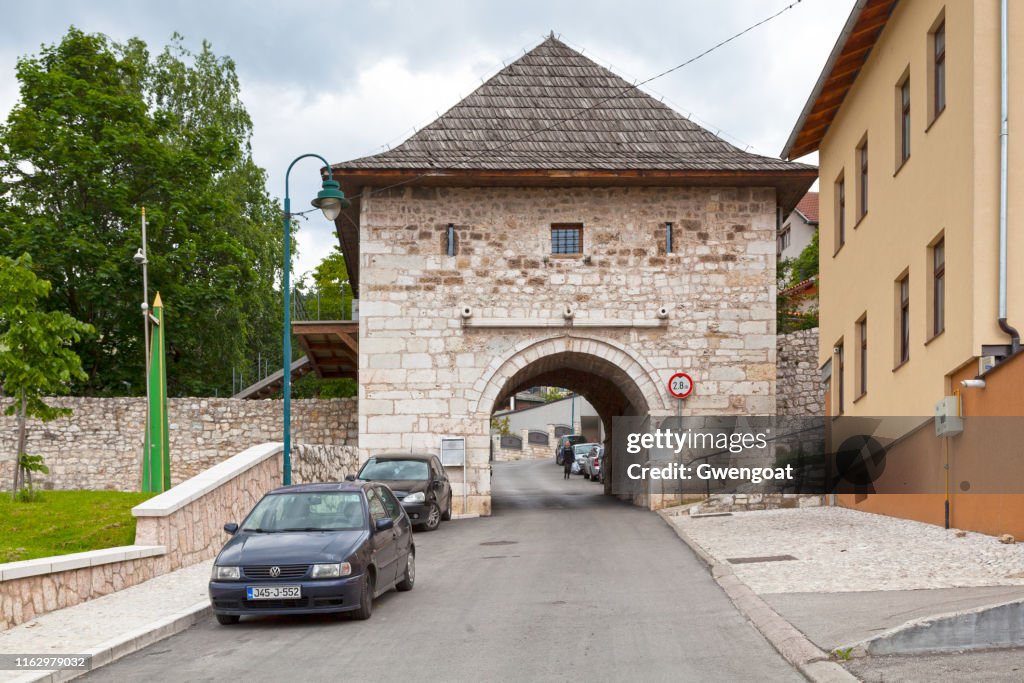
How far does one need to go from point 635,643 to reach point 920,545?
6.21 m

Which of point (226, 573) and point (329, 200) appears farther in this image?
point (329, 200)

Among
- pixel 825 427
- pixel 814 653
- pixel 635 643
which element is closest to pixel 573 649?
pixel 635 643

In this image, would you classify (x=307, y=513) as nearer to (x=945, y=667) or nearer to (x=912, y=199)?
(x=945, y=667)

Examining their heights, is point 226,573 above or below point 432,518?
above

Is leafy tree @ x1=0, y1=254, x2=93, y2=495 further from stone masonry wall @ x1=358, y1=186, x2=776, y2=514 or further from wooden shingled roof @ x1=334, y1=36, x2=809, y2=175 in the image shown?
wooden shingled roof @ x1=334, y1=36, x2=809, y2=175

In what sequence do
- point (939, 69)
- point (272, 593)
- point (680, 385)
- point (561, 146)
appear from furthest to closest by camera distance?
point (561, 146)
point (680, 385)
point (939, 69)
point (272, 593)

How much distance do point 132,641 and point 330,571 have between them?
2.00 m

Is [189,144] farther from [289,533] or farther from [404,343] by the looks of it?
[289,533]

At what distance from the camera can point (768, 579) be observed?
12.8 metres

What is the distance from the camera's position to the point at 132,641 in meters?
10.0

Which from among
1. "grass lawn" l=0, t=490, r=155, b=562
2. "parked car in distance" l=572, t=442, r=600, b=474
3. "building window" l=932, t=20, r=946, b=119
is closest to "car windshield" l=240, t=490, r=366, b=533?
"grass lawn" l=0, t=490, r=155, b=562

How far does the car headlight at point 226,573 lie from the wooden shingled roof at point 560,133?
15.8 meters

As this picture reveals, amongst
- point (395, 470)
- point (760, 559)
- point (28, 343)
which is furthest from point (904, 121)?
point (28, 343)

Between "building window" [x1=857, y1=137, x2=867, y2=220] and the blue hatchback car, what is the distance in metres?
12.3
